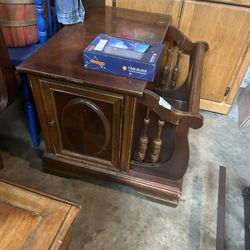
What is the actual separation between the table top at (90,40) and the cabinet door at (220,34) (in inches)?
6.1

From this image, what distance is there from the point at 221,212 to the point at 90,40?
94 centimetres

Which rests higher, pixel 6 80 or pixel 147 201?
pixel 6 80

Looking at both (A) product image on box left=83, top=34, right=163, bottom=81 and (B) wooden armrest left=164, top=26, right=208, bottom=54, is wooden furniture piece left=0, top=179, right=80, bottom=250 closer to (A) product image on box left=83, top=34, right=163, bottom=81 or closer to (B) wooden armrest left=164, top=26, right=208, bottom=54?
(A) product image on box left=83, top=34, right=163, bottom=81

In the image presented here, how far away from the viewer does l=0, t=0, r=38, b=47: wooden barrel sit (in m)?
1.17

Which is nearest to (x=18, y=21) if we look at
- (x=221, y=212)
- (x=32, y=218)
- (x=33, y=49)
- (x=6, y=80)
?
(x=33, y=49)

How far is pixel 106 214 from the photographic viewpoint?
1176mm

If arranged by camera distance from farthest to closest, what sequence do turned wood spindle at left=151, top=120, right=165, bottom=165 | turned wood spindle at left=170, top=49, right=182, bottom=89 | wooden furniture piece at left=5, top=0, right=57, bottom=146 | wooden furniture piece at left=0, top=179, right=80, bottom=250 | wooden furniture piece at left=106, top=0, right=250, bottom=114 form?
turned wood spindle at left=170, top=49, right=182, bottom=89
wooden furniture piece at left=106, top=0, right=250, bottom=114
wooden furniture piece at left=5, top=0, right=57, bottom=146
turned wood spindle at left=151, top=120, right=165, bottom=165
wooden furniture piece at left=0, top=179, right=80, bottom=250

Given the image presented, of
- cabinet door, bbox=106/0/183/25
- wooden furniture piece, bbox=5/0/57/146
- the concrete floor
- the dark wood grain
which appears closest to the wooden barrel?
wooden furniture piece, bbox=5/0/57/146

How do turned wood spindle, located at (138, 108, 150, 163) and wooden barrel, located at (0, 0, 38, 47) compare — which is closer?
turned wood spindle, located at (138, 108, 150, 163)

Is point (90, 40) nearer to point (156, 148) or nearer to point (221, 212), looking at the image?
point (156, 148)

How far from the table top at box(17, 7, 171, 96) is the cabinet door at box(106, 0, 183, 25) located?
0.21 ft

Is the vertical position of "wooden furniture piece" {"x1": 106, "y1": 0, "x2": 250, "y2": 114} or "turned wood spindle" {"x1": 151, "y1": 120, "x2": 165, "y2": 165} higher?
"wooden furniture piece" {"x1": 106, "y1": 0, "x2": 250, "y2": 114}

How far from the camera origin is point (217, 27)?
133cm

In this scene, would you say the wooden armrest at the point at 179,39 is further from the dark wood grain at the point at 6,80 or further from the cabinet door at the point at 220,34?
the dark wood grain at the point at 6,80
